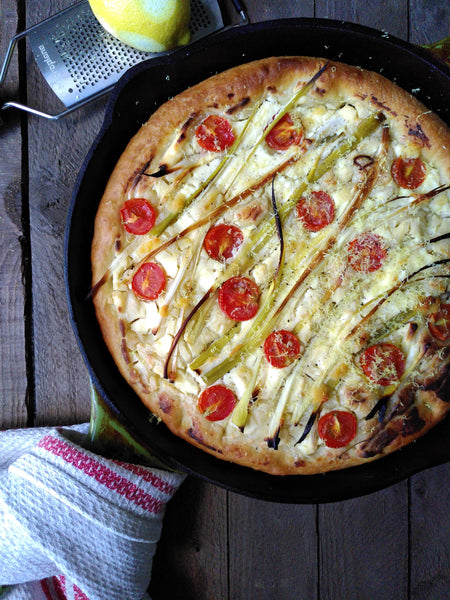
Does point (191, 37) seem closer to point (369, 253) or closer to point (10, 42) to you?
point (10, 42)

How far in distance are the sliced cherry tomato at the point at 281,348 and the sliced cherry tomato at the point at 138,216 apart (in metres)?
0.61

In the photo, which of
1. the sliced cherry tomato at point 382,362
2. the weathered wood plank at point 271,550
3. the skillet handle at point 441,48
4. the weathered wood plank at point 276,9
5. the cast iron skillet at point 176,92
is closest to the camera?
the sliced cherry tomato at point 382,362

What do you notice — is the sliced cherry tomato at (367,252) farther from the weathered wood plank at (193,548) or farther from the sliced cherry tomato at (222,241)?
the weathered wood plank at (193,548)

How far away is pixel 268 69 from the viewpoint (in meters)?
1.89

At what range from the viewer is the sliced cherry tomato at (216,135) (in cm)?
184

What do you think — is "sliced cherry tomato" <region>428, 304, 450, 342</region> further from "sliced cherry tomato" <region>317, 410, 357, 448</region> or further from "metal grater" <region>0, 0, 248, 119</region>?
"metal grater" <region>0, 0, 248, 119</region>

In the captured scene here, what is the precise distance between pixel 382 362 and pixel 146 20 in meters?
1.60

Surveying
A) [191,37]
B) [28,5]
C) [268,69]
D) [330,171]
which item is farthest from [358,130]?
[28,5]

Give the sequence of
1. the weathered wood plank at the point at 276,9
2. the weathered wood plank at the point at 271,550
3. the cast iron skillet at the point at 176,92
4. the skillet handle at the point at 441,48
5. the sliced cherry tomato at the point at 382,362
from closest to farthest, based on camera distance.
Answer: the sliced cherry tomato at the point at 382,362 < the cast iron skillet at the point at 176,92 < the skillet handle at the point at 441,48 < the weathered wood plank at the point at 276,9 < the weathered wood plank at the point at 271,550

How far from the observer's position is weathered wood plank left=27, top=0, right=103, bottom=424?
7.56ft

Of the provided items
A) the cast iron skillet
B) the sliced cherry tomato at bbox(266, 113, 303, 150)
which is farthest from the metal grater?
the sliced cherry tomato at bbox(266, 113, 303, 150)

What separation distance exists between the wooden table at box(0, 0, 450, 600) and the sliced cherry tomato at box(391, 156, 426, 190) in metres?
0.86

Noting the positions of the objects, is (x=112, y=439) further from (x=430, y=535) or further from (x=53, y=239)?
(x=430, y=535)

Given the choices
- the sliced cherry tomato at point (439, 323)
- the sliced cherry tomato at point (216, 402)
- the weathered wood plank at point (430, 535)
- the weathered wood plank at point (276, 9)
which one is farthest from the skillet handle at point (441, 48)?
the weathered wood plank at point (430, 535)
